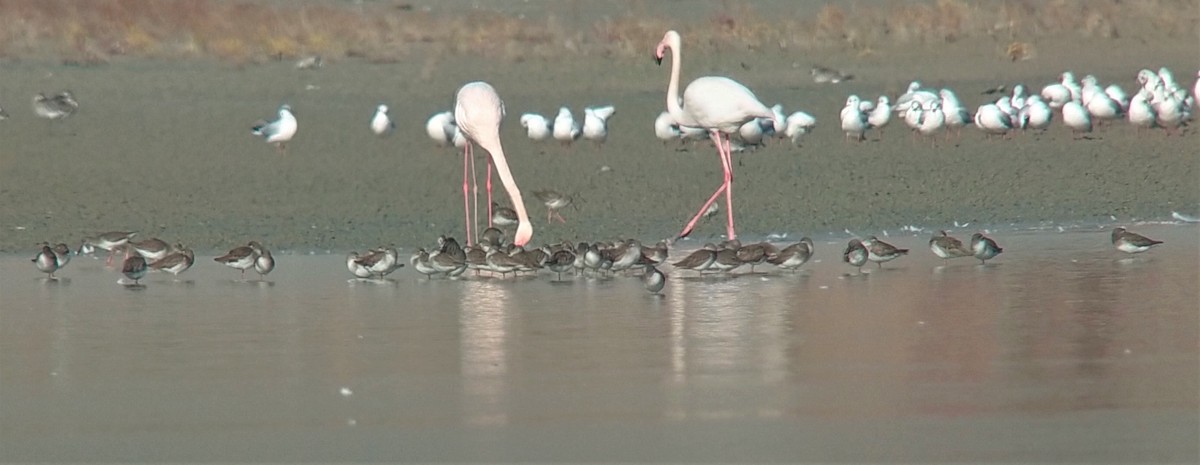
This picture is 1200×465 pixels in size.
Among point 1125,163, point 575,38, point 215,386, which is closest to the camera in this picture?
point 215,386

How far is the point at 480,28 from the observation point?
30375 millimetres

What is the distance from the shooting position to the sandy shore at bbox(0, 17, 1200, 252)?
1552 centimetres

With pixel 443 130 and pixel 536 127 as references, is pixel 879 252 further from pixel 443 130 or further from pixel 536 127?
pixel 536 127

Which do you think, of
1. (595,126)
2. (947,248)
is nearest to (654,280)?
(947,248)

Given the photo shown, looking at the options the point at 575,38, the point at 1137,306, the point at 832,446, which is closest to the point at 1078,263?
the point at 1137,306

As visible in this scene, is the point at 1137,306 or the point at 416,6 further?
the point at 416,6

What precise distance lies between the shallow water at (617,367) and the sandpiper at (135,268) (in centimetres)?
16

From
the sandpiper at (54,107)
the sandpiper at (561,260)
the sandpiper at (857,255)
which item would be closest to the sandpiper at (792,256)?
the sandpiper at (857,255)

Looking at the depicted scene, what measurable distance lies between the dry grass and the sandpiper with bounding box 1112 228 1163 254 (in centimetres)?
1469

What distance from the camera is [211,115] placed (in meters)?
21.3

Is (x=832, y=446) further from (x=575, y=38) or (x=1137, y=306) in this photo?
(x=575, y=38)

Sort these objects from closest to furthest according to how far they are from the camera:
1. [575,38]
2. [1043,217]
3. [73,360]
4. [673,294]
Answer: [73,360], [673,294], [1043,217], [575,38]

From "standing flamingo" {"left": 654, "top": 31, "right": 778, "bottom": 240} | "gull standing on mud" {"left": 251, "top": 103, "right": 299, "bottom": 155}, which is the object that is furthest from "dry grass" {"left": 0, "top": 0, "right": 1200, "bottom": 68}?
"standing flamingo" {"left": 654, "top": 31, "right": 778, "bottom": 240}

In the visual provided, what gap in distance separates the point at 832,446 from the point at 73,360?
379cm
